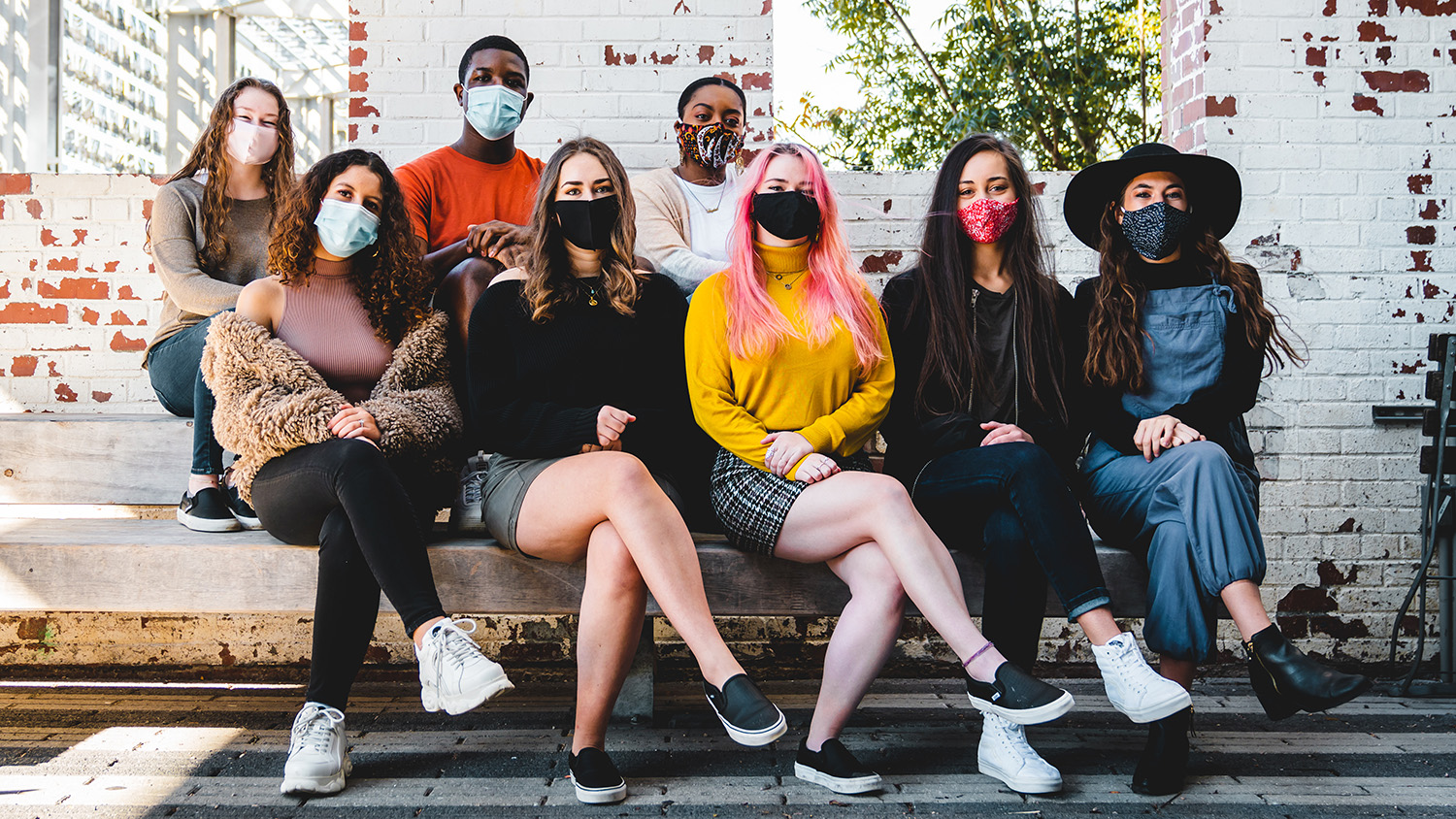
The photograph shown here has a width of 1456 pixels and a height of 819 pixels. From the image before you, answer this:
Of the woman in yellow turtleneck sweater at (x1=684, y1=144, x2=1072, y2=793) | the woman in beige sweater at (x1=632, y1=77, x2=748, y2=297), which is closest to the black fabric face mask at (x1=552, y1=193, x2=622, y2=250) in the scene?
the woman in yellow turtleneck sweater at (x1=684, y1=144, x2=1072, y2=793)

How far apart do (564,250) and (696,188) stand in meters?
0.66

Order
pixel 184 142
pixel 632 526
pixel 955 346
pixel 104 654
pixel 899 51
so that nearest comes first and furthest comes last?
pixel 632 526 → pixel 955 346 → pixel 104 654 → pixel 899 51 → pixel 184 142

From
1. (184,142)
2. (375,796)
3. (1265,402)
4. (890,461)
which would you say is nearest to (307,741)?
(375,796)

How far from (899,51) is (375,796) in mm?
6819

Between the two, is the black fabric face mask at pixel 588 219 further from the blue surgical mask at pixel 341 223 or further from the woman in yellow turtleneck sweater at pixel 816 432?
the blue surgical mask at pixel 341 223

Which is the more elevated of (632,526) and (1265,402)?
(1265,402)

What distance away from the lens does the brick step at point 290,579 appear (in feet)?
7.50

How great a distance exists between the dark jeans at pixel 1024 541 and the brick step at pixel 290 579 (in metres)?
0.13

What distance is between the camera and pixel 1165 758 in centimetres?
214

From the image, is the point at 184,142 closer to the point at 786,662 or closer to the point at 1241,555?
the point at 786,662

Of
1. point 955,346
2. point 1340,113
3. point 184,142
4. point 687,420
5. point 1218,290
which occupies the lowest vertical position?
point 687,420

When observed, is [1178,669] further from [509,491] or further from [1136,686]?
[509,491]

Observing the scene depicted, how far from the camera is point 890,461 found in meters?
2.61

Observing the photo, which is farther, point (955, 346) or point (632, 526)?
point (955, 346)
